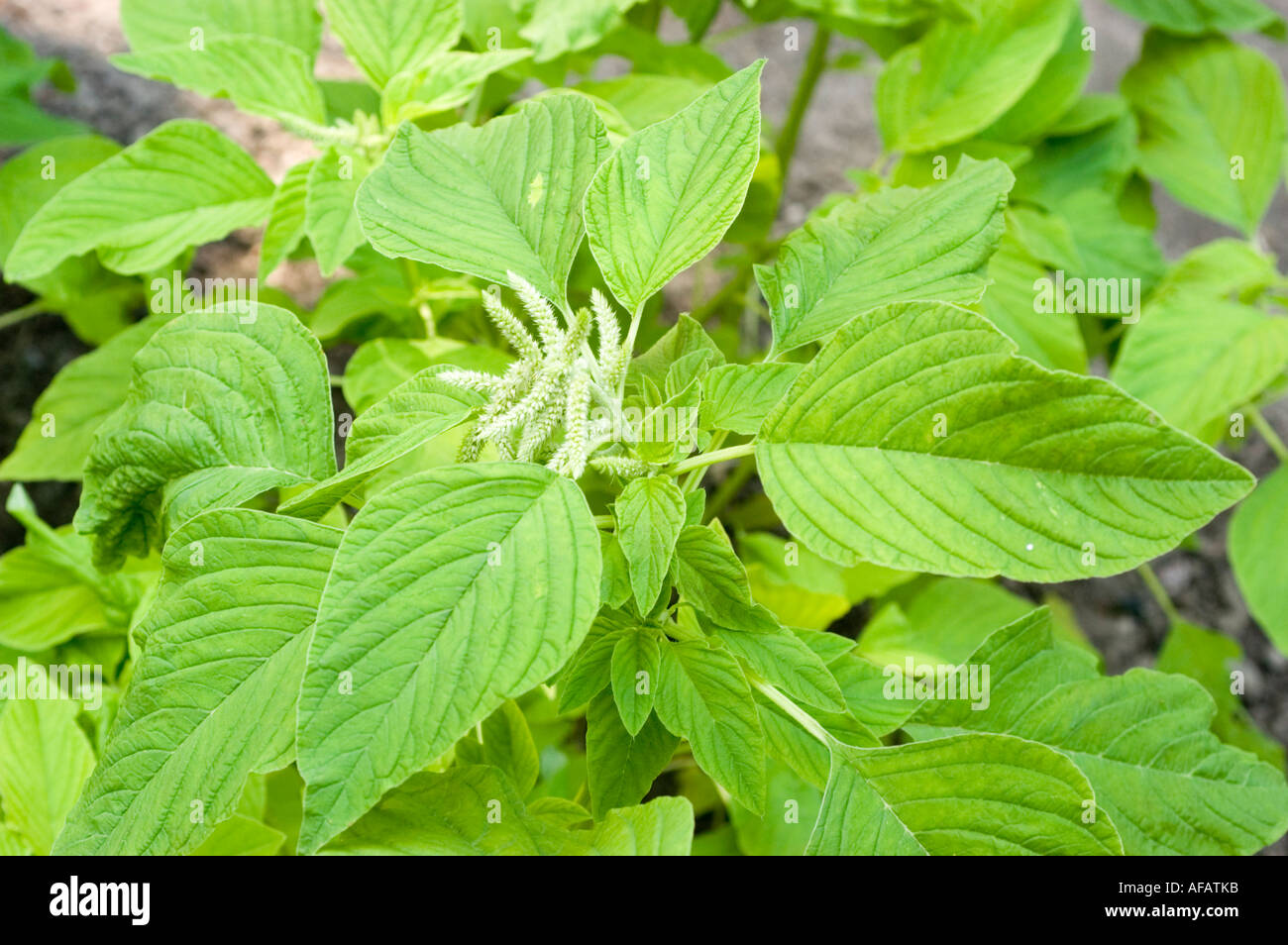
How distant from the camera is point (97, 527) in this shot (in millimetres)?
743

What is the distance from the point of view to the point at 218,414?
2.33 ft

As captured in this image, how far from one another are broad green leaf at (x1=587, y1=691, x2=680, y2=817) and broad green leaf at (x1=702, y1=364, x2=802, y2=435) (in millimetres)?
192

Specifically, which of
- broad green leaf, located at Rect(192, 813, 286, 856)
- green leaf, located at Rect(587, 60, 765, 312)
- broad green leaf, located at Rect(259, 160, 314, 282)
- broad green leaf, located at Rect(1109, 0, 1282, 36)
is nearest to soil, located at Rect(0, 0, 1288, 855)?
broad green leaf, located at Rect(1109, 0, 1282, 36)

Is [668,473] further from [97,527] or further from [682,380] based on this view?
[97,527]

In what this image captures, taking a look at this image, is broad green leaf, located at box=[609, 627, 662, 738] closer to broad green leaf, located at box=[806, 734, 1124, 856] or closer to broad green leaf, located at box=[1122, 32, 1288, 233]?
broad green leaf, located at box=[806, 734, 1124, 856]

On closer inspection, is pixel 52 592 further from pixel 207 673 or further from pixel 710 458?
pixel 710 458

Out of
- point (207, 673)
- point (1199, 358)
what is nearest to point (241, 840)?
point (207, 673)

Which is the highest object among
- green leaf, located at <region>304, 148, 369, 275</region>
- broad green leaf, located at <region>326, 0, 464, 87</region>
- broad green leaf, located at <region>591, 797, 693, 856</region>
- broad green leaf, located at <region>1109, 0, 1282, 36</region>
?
broad green leaf, located at <region>1109, 0, 1282, 36</region>

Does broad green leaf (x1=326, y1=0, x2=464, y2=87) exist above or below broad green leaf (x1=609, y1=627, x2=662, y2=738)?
above

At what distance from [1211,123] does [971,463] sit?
1.19m

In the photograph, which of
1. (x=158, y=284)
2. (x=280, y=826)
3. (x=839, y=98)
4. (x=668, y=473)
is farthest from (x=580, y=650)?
(x=839, y=98)

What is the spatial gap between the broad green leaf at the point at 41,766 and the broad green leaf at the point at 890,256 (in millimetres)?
633

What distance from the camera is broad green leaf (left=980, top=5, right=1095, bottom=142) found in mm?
1374

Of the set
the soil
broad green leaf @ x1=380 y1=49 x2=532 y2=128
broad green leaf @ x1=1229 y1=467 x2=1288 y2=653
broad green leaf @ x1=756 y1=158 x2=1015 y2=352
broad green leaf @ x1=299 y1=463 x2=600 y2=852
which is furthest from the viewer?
the soil
